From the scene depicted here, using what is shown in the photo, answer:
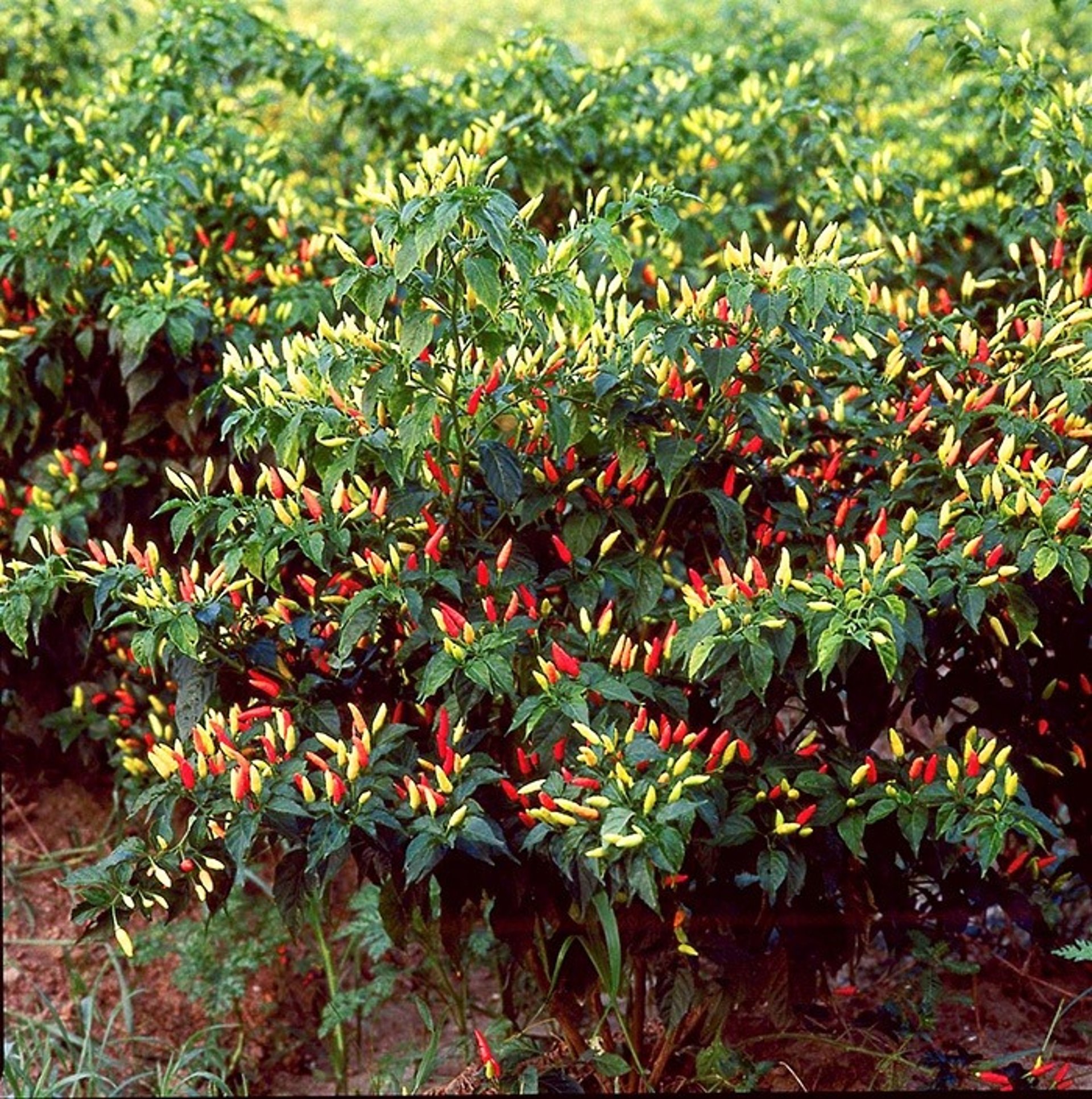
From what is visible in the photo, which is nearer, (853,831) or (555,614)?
(853,831)

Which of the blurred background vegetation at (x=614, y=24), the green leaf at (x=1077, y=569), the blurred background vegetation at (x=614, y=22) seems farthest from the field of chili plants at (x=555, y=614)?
the blurred background vegetation at (x=614, y=22)

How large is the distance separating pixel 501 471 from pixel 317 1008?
75.6 inches

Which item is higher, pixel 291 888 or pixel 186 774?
pixel 186 774

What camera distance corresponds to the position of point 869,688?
268cm

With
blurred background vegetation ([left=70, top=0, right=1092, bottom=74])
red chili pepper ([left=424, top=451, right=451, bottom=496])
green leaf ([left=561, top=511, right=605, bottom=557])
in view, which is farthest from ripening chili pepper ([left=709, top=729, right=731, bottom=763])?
blurred background vegetation ([left=70, top=0, right=1092, bottom=74])

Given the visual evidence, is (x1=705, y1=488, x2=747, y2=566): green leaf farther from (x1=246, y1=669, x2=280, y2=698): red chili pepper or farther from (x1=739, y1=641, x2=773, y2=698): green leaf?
(x1=246, y1=669, x2=280, y2=698): red chili pepper

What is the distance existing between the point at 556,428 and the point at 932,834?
92 cm

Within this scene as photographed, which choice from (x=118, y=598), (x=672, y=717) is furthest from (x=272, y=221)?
(x=672, y=717)

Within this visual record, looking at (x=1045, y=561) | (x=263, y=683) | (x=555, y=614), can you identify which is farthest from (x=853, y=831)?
(x=263, y=683)

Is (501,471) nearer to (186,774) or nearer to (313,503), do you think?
(313,503)

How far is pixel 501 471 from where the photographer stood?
2.50m

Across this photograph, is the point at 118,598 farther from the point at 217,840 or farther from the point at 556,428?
the point at 556,428

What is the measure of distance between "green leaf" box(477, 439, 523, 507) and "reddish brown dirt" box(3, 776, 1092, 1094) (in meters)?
1.13

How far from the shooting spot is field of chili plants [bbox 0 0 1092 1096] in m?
2.37
